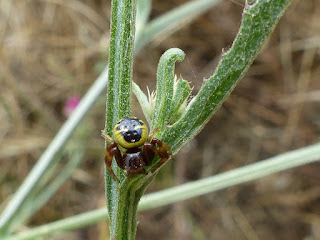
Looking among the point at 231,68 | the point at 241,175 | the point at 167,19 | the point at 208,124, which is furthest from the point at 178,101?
the point at 208,124

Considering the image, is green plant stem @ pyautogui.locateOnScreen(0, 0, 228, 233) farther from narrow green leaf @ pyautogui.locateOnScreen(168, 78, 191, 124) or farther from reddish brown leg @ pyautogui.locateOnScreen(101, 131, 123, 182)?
narrow green leaf @ pyautogui.locateOnScreen(168, 78, 191, 124)

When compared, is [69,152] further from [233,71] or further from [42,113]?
[233,71]

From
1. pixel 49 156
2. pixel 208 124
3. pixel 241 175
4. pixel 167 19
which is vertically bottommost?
pixel 241 175

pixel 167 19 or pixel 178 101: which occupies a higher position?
pixel 167 19

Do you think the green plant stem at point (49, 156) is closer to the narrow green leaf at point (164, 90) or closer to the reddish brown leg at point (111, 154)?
the reddish brown leg at point (111, 154)

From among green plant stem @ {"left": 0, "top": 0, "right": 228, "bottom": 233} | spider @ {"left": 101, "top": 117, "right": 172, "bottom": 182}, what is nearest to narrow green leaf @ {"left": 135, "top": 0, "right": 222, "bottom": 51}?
green plant stem @ {"left": 0, "top": 0, "right": 228, "bottom": 233}

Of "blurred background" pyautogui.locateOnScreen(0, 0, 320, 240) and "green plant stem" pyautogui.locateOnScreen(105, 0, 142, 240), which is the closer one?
"green plant stem" pyautogui.locateOnScreen(105, 0, 142, 240)

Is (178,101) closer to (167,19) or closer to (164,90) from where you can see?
(164,90)

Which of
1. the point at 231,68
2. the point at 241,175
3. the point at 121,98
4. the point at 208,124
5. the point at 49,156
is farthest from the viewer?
the point at 208,124
